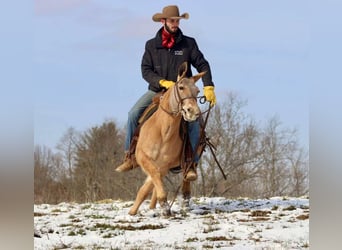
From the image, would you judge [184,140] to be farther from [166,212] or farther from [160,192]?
[166,212]

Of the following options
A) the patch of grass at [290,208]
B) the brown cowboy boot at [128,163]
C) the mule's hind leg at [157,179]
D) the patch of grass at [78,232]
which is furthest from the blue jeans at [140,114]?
the patch of grass at [290,208]

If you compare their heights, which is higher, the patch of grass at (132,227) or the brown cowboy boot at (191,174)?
the brown cowboy boot at (191,174)

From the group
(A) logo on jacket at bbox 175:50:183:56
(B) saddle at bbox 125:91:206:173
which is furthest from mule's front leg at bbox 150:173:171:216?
(A) logo on jacket at bbox 175:50:183:56

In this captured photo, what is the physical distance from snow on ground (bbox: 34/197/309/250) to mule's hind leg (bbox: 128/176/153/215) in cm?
7

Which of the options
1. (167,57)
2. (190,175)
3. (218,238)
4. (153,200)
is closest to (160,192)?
(153,200)

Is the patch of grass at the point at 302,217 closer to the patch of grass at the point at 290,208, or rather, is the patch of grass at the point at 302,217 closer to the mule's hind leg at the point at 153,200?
the patch of grass at the point at 290,208

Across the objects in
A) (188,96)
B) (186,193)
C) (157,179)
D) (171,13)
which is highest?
(171,13)

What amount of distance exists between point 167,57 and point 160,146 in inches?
33.3

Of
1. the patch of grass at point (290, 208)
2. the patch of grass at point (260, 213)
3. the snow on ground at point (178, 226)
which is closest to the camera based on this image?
the snow on ground at point (178, 226)

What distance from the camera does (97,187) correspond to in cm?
582

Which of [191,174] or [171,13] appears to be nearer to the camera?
[171,13]

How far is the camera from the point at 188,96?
4605 millimetres

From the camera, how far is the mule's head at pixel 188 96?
4.57 meters
